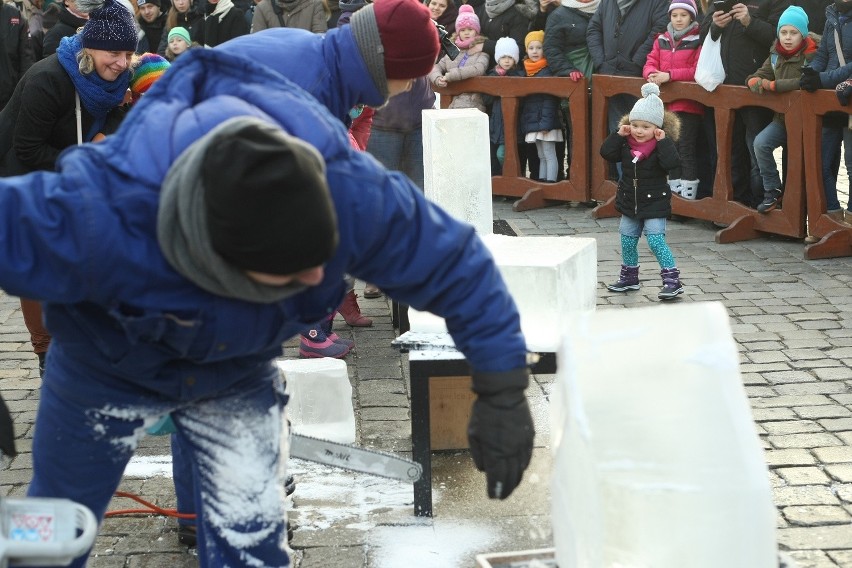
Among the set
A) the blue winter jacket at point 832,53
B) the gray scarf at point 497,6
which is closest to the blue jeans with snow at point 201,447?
the blue winter jacket at point 832,53

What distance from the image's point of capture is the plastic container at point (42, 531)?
2.42 m

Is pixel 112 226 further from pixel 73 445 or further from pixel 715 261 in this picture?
pixel 715 261

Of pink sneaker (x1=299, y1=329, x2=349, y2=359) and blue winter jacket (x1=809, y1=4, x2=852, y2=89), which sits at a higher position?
blue winter jacket (x1=809, y1=4, x2=852, y2=89)

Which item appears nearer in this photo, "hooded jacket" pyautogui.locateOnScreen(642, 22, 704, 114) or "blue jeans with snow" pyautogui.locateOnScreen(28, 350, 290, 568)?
"blue jeans with snow" pyautogui.locateOnScreen(28, 350, 290, 568)

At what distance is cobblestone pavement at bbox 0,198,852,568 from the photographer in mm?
4031

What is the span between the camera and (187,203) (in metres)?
2.28

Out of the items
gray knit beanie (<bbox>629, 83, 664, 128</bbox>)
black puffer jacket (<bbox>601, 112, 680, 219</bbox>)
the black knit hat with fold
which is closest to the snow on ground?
the black knit hat with fold

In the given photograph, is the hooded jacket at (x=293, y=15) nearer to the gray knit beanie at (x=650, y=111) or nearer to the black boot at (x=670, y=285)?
the gray knit beanie at (x=650, y=111)

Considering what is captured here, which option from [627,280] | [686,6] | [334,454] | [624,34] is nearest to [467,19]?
[624,34]

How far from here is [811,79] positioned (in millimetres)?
8117

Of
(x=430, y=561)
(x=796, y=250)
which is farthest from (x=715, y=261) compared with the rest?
(x=430, y=561)

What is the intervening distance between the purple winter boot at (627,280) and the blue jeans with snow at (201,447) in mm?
4616

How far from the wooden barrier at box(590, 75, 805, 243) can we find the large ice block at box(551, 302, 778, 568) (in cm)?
610

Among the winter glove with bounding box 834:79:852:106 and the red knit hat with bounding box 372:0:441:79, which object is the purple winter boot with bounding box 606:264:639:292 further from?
the red knit hat with bounding box 372:0:441:79
